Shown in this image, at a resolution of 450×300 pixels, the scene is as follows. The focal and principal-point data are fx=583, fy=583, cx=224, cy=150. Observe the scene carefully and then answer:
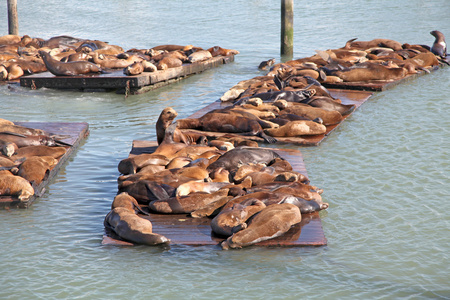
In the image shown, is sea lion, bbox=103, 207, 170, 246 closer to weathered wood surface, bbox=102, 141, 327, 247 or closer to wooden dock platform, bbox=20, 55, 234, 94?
weathered wood surface, bbox=102, 141, 327, 247

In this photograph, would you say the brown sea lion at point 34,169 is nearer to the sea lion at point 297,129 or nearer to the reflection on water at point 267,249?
the reflection on water at point 267,249

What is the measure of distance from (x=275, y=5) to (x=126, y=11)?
10043mm

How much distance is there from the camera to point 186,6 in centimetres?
3991

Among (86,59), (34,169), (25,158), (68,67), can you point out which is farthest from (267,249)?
(86,59)

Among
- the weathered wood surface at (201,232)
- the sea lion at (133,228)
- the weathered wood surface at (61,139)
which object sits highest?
the sea lion at (133,228)

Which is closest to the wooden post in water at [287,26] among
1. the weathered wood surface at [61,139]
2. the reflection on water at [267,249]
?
the reflection on water at [267,249]

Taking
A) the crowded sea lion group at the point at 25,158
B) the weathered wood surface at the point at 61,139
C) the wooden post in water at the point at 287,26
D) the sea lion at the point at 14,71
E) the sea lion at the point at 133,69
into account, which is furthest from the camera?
the wooden post in water at the point at 287,26

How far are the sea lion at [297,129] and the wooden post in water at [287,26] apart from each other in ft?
33.7

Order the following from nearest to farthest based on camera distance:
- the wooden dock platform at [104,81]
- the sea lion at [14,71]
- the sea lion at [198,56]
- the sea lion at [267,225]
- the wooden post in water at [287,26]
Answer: the sea lion at [267,225] < the wooden dock platform at [104,81] < the sea lion at [14,71] < the sea lion at [198,56] < the wooden post in water at [287,26]

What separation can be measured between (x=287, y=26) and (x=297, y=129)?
1078cm

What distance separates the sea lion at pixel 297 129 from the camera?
9.19 meters

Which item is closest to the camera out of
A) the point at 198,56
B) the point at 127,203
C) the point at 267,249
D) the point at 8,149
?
the point at 267,249

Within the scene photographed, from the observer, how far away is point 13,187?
6.62 meters

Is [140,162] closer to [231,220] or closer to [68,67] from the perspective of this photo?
[231,220]
